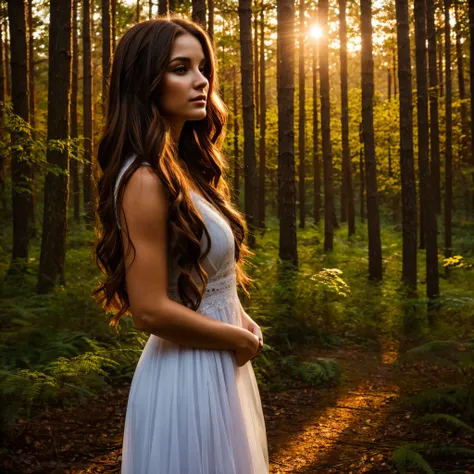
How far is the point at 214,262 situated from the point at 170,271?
0.16m

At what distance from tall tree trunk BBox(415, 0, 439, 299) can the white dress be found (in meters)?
10.4

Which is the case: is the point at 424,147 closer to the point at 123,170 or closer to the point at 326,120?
the point at 326,120

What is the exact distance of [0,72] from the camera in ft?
75.5

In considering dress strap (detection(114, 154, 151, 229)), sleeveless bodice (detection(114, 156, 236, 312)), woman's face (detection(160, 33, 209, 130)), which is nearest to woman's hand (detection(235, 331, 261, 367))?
sleeveless bodice (detection(114, 156, 236, 312))

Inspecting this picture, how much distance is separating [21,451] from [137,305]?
153 inches

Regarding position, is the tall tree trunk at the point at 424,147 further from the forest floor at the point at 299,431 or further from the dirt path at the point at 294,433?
the dirt path at the point at 294,433

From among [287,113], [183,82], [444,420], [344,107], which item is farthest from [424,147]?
[183,82]

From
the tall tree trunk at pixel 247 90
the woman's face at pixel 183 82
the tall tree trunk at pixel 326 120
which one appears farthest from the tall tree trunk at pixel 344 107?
the woman's face at pixel 183 82

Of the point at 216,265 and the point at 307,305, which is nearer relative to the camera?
the point at 216,265

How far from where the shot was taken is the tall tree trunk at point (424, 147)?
461 inches

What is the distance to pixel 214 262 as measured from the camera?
7.04 feet

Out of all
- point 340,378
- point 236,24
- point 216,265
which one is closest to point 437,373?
point 340,378

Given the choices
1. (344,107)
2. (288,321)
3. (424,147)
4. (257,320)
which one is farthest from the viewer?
(344,107)

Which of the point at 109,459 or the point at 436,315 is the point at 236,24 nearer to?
the point at 436,315
